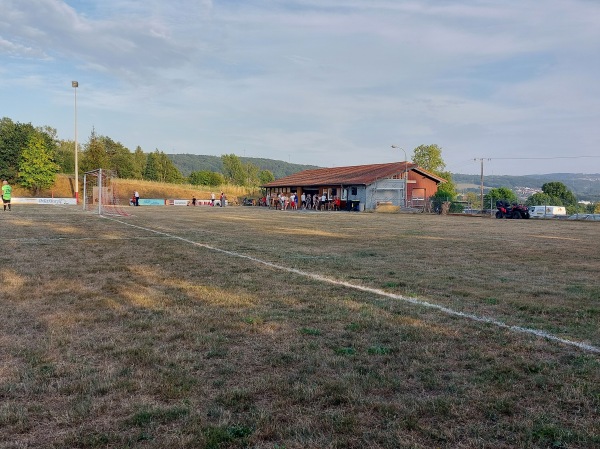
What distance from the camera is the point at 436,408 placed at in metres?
3.11

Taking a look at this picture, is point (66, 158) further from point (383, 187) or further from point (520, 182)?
point (520, 182)

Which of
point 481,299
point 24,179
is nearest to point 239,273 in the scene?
point 481,299

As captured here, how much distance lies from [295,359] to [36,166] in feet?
247

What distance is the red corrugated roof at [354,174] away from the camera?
162 ft

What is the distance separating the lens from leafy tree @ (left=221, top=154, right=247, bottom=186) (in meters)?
118

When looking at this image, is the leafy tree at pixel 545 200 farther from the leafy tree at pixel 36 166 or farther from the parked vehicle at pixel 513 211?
the leafy tree at pixel 36 166

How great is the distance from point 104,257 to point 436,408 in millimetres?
8867

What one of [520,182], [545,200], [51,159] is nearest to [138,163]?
[51,159]

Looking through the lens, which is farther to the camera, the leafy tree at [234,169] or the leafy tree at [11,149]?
the leafy tree at [234,169]

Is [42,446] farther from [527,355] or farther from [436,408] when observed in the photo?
[527,355]

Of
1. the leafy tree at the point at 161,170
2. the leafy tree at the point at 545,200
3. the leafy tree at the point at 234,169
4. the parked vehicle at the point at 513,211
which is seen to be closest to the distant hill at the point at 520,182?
the leafy tree at the point at 545,200

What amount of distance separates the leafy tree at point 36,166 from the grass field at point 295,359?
6907cm

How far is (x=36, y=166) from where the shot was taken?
226 ft

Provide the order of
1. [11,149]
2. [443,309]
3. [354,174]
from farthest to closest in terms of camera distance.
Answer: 1. [11,149]
2. [354,174]
3. [443,309]
